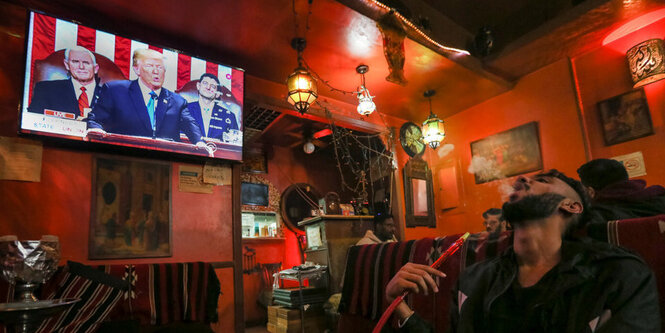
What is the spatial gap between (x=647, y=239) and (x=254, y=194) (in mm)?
6953

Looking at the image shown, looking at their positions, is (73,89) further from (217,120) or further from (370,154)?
(370,154)

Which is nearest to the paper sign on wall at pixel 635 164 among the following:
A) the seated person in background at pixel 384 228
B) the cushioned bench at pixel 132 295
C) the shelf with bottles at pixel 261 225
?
the seated person in background at pixel 384 228

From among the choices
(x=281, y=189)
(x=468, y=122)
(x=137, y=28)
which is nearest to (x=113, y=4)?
(x=137, y=28)

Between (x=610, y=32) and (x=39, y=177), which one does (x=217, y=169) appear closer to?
(x=39, y=177)

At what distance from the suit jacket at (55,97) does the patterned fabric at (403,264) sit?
276 centimetres

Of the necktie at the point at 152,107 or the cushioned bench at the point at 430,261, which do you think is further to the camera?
the necktie at the point at 152,107

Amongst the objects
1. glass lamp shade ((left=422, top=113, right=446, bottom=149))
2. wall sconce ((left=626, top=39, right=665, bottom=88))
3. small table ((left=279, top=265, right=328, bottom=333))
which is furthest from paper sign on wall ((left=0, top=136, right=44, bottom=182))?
wall sconce ((left=626, top=39, right=665, bottom=88))

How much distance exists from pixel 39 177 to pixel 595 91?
22.1 ft

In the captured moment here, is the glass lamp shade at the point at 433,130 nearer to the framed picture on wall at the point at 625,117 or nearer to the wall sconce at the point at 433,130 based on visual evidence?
→ the wall sconce at the point at 433,130

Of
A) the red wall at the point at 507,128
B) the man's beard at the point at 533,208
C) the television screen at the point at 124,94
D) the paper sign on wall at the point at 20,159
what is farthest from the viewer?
the red wall at the point at 507,128

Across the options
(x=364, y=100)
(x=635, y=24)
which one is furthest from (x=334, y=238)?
(x=635, y=24)

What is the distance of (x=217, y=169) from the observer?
12.7 feet

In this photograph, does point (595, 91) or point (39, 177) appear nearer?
point (39, 177)

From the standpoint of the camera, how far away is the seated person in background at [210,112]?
3.70 metres
